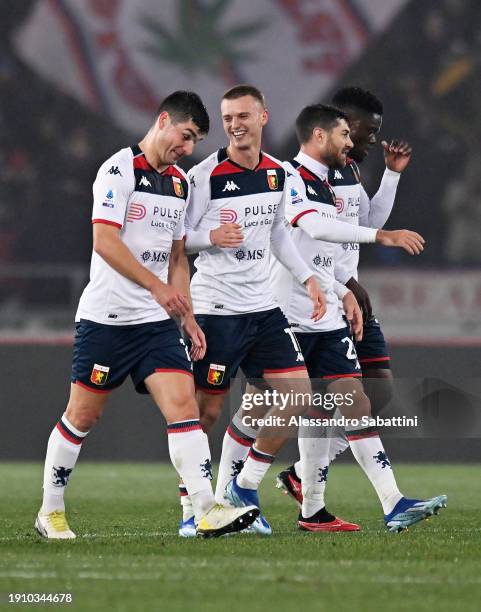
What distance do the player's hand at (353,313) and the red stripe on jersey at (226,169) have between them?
927 mm

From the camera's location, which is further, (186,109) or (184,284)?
(184,284)

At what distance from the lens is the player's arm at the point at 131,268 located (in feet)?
19.7

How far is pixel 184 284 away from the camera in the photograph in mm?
6543

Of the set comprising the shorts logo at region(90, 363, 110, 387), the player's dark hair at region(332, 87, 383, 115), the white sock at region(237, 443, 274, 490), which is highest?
the player's dark hair at region(332, 87, 383, 115)

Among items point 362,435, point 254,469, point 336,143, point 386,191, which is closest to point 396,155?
point 386,191

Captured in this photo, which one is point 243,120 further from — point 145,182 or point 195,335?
point 195,335

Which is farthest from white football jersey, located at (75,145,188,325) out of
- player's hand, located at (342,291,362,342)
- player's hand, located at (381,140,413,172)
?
player's hand, located at (381,140,413,172)

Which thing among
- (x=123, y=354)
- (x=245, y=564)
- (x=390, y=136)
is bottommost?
(x=245, y=564)

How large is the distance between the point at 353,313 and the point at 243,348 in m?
0.71

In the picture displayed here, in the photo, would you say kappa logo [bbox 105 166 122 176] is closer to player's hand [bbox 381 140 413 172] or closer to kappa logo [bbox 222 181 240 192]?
kappa logo [bbox 222 181 240 192]

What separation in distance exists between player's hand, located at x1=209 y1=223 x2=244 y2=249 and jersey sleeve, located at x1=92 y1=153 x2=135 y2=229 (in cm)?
56

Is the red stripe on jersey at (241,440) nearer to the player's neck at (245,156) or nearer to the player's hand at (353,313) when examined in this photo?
the player's hand at (353,313)

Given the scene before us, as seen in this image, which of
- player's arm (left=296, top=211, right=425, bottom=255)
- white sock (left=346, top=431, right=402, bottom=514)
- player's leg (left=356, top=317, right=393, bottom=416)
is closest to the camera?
player's arm (left=296, top=211, right=425, bottom=255)

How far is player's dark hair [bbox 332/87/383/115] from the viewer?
784 centimetres
